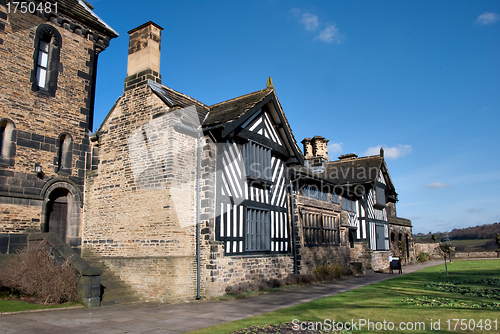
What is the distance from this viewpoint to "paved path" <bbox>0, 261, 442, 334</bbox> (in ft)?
21.0

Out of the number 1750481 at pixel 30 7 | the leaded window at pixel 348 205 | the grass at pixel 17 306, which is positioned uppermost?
the number 1750481 at pixel 30 7

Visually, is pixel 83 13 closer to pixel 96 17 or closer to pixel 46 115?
pixel 96 17

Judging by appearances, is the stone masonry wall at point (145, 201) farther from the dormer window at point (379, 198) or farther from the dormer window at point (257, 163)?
the dormer window at point (379, 198)

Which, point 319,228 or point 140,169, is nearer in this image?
point 140,169

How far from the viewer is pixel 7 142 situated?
36.3ft

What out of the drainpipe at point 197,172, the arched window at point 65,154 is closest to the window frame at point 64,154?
the arched window at point 65,154

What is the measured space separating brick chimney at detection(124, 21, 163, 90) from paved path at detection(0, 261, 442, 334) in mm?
7622

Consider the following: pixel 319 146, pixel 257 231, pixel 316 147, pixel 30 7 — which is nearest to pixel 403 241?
pixel 319 146

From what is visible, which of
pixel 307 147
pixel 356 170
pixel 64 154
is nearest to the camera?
pixel 64 154

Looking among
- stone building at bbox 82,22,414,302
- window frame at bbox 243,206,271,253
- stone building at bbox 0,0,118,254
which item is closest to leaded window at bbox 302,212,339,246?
stone building at bbox 82,22,414,302

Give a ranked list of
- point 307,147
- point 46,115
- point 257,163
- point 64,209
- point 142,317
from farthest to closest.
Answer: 1. point 307,147
2. point 257,163
3. point 64,209
4. point 46,115
5. point 142,317

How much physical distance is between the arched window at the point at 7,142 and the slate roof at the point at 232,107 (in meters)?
6.02

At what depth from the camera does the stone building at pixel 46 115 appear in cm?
1107

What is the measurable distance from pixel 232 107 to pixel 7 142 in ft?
24.5
